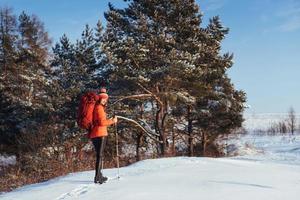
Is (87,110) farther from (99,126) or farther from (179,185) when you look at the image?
(179,185)

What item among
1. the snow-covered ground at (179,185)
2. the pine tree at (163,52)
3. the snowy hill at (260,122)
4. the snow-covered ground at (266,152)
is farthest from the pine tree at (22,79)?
the snowy hill at (260,122)

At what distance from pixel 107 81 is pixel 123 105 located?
72.3 inches

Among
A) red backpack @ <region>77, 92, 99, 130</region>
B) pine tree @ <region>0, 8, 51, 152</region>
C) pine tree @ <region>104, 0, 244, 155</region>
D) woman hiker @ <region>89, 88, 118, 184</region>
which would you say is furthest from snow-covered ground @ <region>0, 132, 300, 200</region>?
pine tree @ <region>0, 8, 51, 152</region>

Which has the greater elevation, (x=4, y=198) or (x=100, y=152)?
(x=100, y=152)

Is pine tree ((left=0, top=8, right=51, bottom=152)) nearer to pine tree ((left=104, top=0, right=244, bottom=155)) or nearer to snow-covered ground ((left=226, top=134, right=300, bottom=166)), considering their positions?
pine tree ((left=104, top=0, right=244, bottom=155))

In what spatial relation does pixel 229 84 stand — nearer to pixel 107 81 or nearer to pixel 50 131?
pixel 107 81

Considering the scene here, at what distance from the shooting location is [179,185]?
8961 millimetres

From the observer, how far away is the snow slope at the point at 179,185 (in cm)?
811

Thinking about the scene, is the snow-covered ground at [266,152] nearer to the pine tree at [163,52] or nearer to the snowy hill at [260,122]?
the pine tree at [163,52]

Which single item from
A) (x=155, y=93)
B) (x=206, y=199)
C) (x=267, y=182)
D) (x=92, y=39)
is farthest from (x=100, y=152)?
(x=92, y=39)

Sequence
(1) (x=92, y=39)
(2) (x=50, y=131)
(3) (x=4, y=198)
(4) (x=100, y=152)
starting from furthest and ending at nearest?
1. (1) (x=92, y=39)
2. (2) (x=50, y=131)
3. (4) (x=100, y=152)
4. (3) (x=4, y=198)

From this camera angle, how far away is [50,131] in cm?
2809

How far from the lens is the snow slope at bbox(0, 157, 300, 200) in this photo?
8109 mm

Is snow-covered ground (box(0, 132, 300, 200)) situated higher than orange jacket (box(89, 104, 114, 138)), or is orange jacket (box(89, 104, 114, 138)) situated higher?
orange jacket (box(89, 104, 114, 138))
